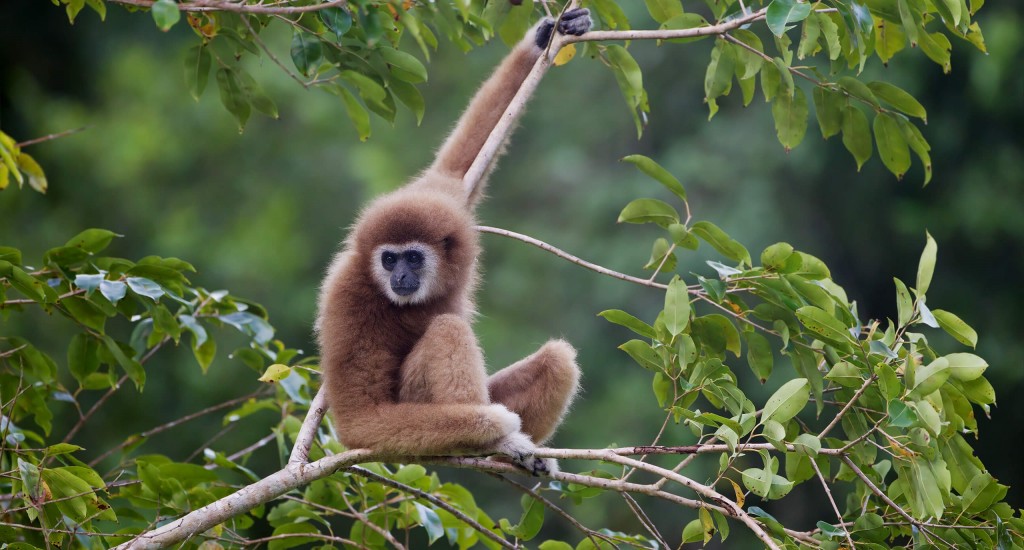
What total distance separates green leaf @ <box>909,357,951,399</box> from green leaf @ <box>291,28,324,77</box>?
2225 mm

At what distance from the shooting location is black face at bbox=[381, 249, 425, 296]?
4184mm

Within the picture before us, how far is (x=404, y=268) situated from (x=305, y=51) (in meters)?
1.19

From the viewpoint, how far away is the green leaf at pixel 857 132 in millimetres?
3773

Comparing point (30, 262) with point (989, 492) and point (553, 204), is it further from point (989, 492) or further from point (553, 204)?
point (989, 492)

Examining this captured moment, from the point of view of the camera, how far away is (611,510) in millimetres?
10719

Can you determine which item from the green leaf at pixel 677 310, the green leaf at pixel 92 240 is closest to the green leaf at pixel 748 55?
the green leaf at pixel 677 310

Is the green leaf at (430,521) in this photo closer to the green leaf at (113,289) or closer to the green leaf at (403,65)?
the green leaf at (113,289)

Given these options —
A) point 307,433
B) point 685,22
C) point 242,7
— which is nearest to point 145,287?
point 307,433

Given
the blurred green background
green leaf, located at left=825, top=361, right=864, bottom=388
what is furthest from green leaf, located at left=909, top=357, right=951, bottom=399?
the blurred green background

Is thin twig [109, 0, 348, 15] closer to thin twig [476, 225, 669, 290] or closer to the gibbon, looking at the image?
thin twig [476, 225, 669, 290]

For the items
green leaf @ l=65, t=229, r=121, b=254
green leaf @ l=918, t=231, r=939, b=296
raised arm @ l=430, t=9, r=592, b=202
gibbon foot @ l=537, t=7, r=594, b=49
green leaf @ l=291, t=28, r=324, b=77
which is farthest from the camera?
raised arm @ l=430, t=9, r=592, b=202

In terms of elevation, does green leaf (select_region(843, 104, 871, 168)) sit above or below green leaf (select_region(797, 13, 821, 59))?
below

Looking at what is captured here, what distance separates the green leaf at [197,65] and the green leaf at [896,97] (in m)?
2.58

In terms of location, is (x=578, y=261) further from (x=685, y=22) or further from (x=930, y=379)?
(x=930, y=379)
